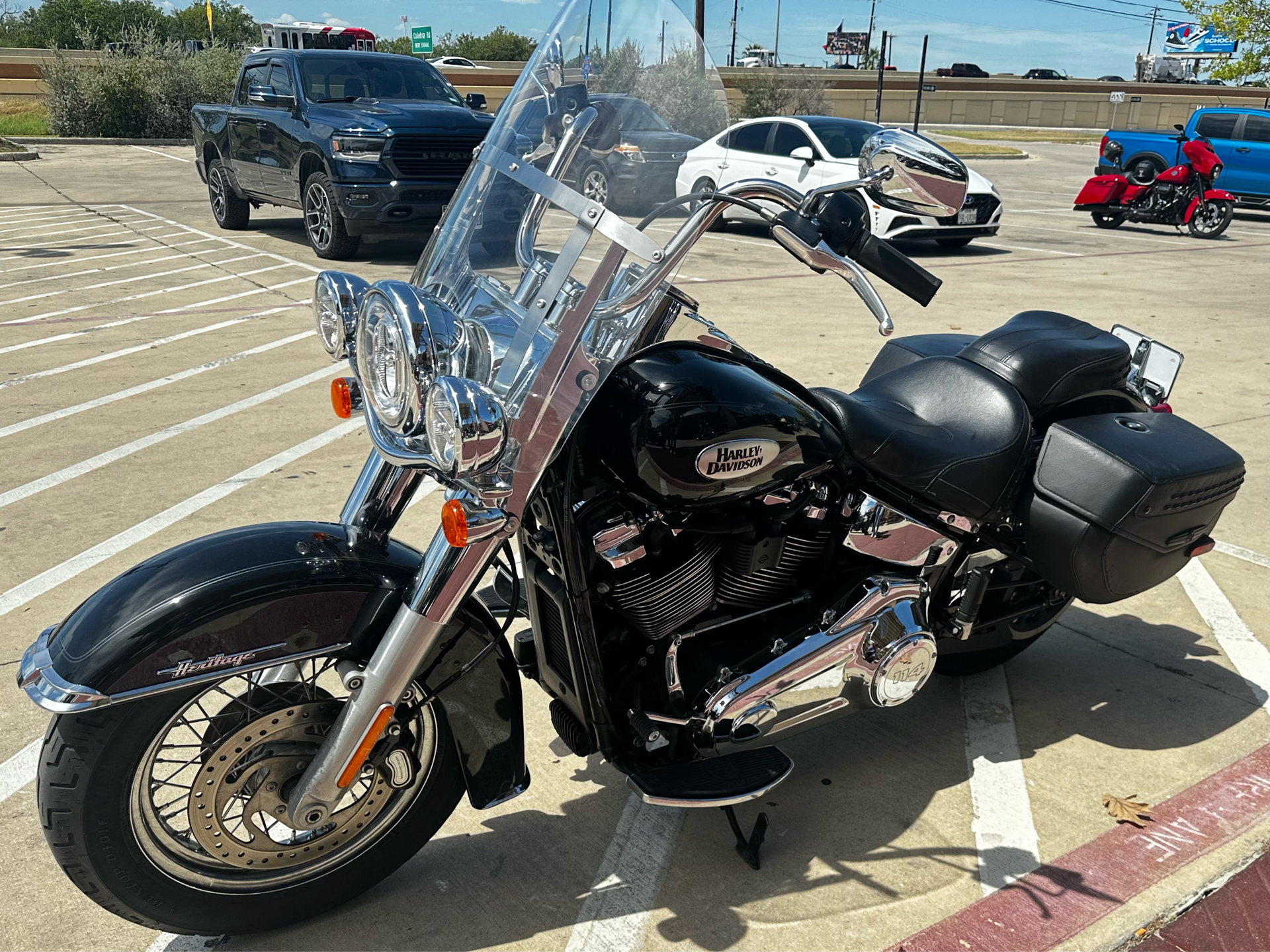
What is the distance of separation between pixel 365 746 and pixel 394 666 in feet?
0.69

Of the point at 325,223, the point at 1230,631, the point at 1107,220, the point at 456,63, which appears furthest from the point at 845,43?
the point at 1230,631

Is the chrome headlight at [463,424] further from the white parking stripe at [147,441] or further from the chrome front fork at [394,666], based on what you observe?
the white parking stripe at [147,441]

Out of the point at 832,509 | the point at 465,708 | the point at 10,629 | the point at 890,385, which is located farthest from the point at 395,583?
the point at 10,629

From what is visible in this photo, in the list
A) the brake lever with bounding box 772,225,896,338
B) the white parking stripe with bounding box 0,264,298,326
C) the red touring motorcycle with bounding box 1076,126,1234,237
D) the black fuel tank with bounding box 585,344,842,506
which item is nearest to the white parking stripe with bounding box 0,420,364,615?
the black fuel tank with bounding box 585,344,842,506

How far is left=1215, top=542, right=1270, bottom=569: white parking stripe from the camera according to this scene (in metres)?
4.58

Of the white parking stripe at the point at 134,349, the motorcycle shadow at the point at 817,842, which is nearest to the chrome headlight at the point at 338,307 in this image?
the motorcycle shadow at the point at 817,842

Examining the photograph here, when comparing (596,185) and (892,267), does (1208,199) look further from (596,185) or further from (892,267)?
(596,185)

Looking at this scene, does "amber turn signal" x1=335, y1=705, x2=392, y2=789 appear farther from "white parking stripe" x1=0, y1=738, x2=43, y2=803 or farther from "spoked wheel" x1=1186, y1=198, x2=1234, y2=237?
"spoked wheel" x1=1186, y1=198, x2=1234, y2=237

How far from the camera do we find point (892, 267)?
2.17 m

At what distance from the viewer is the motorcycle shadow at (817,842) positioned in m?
2.60

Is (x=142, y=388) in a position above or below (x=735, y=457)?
below

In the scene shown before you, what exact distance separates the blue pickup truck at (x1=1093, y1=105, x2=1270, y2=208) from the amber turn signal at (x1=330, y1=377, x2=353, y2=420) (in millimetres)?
17199

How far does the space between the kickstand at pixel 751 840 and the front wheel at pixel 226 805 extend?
0.74m

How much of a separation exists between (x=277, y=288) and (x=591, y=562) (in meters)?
8.22
